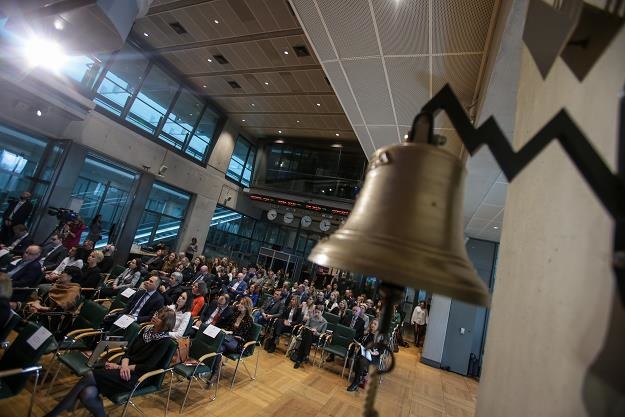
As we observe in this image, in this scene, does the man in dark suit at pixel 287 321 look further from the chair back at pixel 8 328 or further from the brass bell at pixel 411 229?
the brass bell at pixel 411 229

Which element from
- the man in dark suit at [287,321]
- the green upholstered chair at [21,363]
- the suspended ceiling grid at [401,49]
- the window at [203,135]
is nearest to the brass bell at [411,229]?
the suspended ceiling grid at [401,49]

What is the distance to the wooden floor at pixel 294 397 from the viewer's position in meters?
3.38

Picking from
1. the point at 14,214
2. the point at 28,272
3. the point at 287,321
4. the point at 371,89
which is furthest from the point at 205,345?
the point at 14,214

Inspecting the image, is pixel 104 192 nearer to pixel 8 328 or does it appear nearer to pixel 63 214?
pixel 63 214

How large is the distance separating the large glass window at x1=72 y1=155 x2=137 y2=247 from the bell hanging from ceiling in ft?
33.4

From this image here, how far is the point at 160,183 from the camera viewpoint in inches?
426

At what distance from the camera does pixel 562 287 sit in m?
0.60

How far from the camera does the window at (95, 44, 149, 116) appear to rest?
28.2ft

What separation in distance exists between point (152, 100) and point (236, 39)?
4024 millimetres

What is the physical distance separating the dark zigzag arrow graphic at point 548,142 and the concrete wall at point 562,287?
8cm

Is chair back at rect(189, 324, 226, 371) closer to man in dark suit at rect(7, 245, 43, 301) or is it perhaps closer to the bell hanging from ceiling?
man in dark suit at rect(7, 245, 43, 301)

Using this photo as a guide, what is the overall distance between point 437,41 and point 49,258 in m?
7.80

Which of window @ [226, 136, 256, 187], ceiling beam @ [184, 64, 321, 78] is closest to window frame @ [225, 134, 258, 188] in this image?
window @ [226, 136, 256, 187]

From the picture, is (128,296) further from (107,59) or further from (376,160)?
(107,59)
